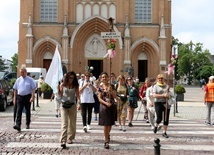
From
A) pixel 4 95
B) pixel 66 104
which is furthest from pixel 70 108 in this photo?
pixel 4 95

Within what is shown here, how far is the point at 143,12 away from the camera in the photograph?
38.6 metres

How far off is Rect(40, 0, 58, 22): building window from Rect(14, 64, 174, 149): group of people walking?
2667cm

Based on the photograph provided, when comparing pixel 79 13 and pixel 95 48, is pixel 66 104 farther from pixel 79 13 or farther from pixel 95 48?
pixel 95 48

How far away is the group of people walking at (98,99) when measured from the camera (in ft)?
27.9

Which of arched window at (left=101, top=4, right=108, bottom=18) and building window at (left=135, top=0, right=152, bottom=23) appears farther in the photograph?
building window at (left=135, top=0, right=152, bottom=23)

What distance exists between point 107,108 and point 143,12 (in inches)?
1239

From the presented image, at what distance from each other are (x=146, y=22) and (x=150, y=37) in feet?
6.26

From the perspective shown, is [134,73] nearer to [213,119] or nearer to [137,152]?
[213,119]

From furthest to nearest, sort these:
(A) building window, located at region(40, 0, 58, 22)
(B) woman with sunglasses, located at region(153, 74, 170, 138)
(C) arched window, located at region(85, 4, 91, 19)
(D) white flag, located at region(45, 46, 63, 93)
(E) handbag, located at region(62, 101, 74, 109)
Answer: (A) building window, located at region(40, 0, 58, 22) < (C) arched window, located at region(85, 4, 91, 19) < (D) white flag, located at region(45, 46, 63, 93) < (B) woman with sunglasses, located at region(153, 74, 170, 138) < (E) handbag, located at region(62, 101, 74, 109)

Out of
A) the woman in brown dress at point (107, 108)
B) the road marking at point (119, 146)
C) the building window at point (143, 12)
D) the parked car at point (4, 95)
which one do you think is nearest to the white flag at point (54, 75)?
the woman in brown dress at point (107, 108)

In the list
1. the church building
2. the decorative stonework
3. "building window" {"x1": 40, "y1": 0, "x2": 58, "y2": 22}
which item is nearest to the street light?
the church building

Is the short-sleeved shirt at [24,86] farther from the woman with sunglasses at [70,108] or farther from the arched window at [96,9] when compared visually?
the arched window at [96,9]

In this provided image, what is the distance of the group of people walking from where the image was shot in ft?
27.9

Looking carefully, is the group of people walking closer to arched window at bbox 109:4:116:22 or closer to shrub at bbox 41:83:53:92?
shrub at bbox 41:83:53:92
